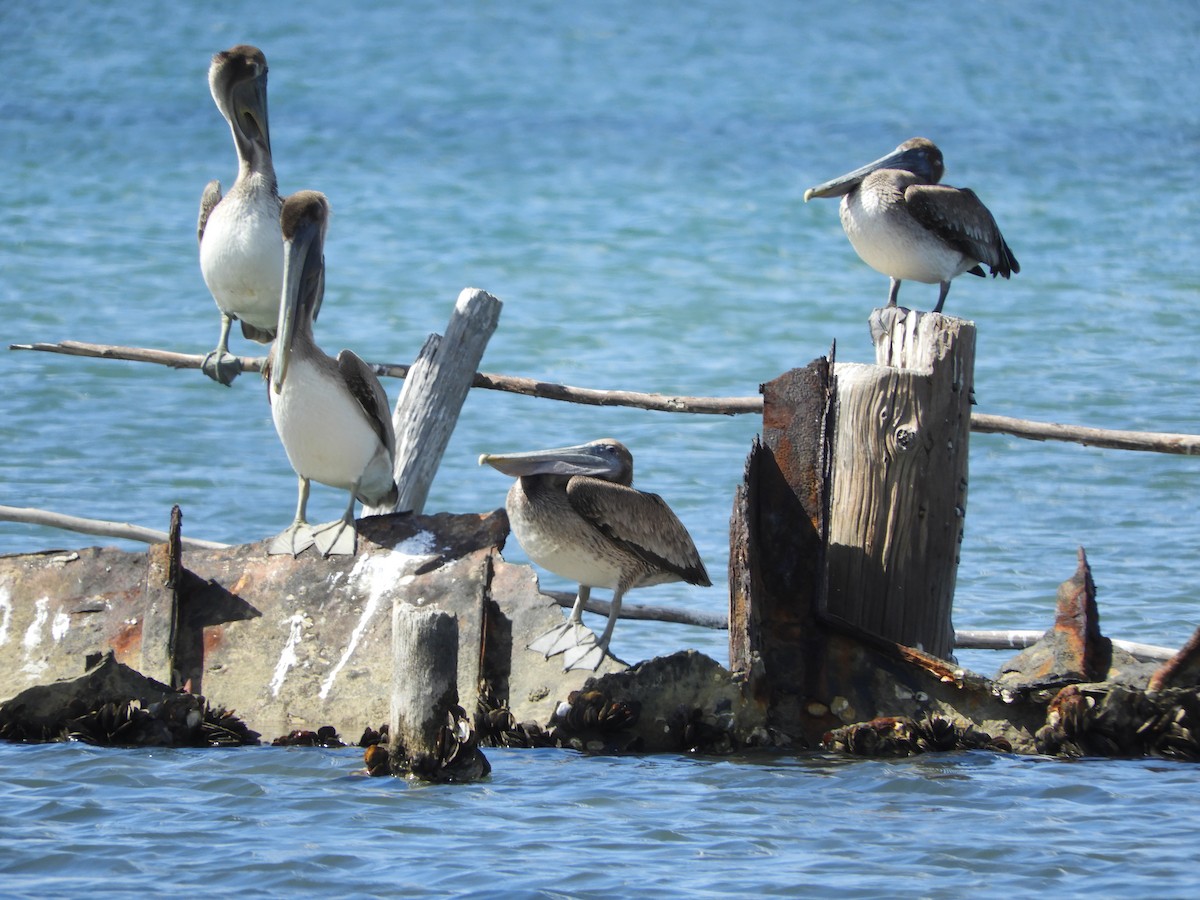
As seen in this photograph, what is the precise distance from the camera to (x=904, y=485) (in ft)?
17.5

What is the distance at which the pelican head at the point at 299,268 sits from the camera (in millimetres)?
6062

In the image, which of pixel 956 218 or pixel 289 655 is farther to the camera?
pixel 956 218

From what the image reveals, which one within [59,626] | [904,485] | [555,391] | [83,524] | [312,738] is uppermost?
[555,391]

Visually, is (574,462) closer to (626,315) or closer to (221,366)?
(221,366)

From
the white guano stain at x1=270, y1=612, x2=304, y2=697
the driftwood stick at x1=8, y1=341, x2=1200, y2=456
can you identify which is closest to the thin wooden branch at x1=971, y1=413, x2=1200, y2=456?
the driftwood stick at x1=8, y1=341, x2=1200, y2=456

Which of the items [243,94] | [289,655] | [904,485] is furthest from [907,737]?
[243,94]

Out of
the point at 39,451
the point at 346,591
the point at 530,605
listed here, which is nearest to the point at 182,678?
the point at 346,591

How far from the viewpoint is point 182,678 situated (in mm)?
5586

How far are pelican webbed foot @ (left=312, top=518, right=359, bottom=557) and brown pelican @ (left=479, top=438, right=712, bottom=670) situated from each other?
52 centimetres

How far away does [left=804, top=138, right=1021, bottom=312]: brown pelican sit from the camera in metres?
6.61

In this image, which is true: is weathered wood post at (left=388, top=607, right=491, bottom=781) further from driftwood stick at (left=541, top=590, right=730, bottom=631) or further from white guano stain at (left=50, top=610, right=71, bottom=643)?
driftwood stick at (left=541, top=590, right=730, bottom=631)

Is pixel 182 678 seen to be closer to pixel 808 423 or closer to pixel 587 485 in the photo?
pixel 587 485

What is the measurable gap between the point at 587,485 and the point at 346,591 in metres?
0.83

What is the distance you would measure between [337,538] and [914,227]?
2391 mm
